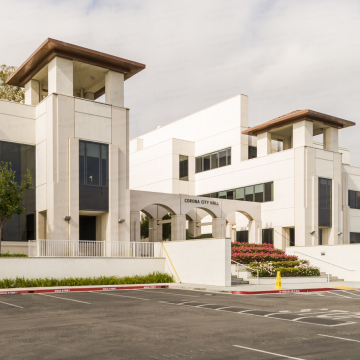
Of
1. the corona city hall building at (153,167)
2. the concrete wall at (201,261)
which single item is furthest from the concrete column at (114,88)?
the concrete wall at (201,261)

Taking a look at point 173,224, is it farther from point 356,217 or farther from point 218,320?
point 218,320

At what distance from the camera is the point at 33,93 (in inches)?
1248

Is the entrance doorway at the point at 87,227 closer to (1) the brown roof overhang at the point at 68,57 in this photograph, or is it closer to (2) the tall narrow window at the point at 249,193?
(1) the brown roof overhang at the point at 68,57

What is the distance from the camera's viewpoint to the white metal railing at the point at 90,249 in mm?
25597

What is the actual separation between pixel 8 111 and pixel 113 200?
854 centimetres

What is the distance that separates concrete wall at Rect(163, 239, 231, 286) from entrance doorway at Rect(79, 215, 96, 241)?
571 cm

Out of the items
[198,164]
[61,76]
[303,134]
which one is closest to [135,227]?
[61,76]

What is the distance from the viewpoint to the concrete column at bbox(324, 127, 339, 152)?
4075 cm

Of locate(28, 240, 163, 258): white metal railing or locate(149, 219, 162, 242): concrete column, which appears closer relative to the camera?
locate(28, 240, 163, 258): white metal railing

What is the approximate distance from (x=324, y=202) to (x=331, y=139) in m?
5.96

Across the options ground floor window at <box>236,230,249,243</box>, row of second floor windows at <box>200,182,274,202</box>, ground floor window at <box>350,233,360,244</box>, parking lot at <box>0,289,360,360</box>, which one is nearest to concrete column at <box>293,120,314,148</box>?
row of second floor windows at <box>200,182,274,202</box>

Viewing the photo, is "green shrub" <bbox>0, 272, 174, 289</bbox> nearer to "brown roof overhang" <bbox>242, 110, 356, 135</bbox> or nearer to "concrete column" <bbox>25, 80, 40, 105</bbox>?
"concrete column" <bbox>25, 80, 40, 105</bbox>

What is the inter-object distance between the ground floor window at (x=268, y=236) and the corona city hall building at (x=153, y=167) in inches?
3.4

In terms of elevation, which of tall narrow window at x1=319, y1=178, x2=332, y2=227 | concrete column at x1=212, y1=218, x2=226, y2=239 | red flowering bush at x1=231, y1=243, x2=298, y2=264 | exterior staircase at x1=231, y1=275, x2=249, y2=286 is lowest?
exterior staircase at x1=231, y1=275, x2=249, y2=286
